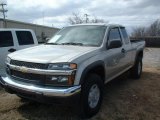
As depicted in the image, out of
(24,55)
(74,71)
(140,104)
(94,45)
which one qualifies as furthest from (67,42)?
(140,104)

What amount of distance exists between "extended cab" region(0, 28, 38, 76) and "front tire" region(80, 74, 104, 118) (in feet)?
11.1

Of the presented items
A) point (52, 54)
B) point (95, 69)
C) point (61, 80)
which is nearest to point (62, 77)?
point (61, 80)

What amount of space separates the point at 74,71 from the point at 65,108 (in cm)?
144

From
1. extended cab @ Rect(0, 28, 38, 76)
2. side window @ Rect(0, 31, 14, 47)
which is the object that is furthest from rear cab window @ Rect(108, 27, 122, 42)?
side window @ Rect(0, 31, 14, 47)

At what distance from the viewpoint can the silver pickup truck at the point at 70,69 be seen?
436cm

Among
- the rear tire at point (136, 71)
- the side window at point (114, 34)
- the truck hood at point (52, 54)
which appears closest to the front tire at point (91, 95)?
the truck hood at point (52, 54)

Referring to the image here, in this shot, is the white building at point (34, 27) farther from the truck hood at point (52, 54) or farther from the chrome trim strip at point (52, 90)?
the chrome trim strip at point (52, 90)

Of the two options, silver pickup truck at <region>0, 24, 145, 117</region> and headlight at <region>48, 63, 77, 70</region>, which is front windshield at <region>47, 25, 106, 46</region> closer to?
silver pickup truck at <region>0, 24, 145, 117</region>

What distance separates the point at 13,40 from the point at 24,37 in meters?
0.58

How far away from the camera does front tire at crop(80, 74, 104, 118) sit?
4668mm

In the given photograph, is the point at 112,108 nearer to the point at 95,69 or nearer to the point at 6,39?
the point at 95,69

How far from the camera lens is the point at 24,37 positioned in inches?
338

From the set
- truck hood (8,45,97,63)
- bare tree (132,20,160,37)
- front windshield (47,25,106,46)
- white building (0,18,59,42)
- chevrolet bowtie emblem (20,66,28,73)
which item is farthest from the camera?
bare tree (132,20,160,37)

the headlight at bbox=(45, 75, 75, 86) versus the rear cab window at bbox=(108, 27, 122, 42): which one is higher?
the rear cab window at bbox=(108, 27, 122, 42)
